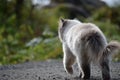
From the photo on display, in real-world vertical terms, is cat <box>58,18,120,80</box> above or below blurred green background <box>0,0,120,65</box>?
below

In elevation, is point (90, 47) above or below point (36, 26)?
below

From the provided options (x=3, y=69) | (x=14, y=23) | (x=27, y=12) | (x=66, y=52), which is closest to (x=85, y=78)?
(x=66, y=52)

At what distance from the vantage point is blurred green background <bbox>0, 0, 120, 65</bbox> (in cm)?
1580

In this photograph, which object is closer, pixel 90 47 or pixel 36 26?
pixel 90 47

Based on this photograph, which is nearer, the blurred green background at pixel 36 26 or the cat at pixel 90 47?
the cat at pixel 90 47

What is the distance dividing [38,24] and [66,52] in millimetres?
13317

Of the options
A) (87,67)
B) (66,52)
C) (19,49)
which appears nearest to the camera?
(87,67)

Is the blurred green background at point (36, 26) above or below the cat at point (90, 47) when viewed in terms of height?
above

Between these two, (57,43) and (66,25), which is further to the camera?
(57,43)

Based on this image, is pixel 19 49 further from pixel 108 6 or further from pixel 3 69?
pixel 108 6

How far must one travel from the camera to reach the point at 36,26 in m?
21.5

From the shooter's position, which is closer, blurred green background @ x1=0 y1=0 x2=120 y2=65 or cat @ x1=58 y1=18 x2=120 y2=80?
cat @ x1=58 y1=18 x2=120 y2=80

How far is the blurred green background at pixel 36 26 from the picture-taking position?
15805 millimetres

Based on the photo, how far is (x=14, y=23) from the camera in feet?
67.9
